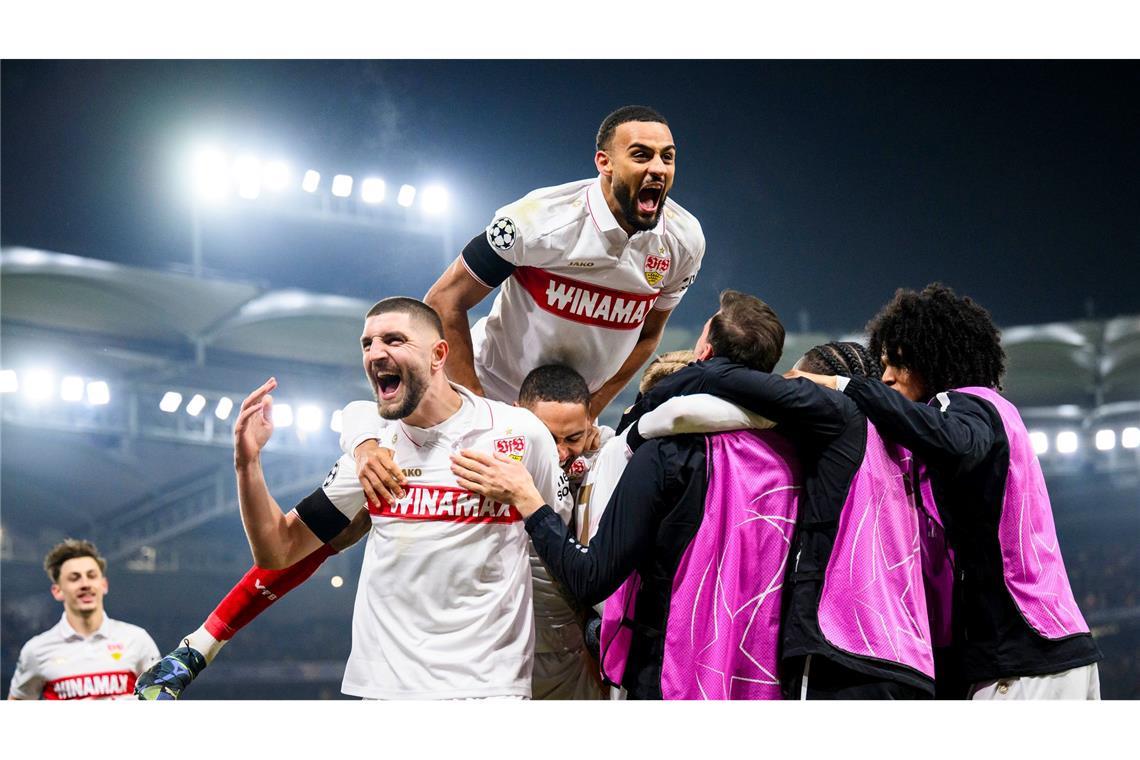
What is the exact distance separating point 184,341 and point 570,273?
921 cm

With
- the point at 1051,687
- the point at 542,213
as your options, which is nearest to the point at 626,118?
the point at 542,213

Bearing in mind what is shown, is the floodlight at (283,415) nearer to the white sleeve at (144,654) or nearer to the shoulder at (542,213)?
the white sleeve at (144,654)

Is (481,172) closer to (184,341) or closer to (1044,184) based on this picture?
(184,341)

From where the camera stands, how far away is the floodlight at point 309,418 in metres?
11.3

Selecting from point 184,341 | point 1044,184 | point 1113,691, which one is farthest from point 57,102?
point 1113,691

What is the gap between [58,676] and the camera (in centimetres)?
463

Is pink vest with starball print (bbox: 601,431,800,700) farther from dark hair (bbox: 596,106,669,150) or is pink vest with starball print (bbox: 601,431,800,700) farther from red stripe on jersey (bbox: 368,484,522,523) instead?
dark hair (bbox: 596,106,669,150)

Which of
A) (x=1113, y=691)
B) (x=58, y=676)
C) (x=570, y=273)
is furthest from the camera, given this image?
(x=1113, y=691)

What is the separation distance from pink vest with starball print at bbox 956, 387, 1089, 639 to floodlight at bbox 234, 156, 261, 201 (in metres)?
9.88

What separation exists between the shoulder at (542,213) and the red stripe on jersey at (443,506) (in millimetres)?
914

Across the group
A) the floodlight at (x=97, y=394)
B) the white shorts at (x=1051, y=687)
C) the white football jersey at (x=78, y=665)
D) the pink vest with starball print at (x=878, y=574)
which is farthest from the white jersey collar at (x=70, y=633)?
the floodlight at (x=97, y=394)

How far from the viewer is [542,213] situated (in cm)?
286

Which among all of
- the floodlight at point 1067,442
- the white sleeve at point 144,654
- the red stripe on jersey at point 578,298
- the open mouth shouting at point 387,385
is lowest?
the white sleeve at point 144,654

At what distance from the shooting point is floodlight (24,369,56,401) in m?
10.8
